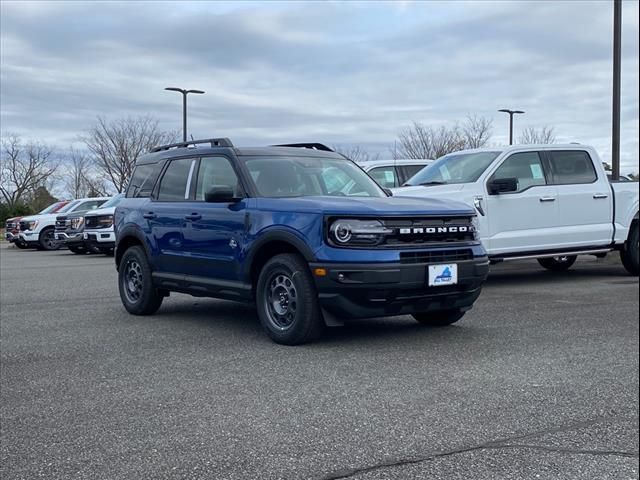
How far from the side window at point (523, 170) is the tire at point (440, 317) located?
3.57 m

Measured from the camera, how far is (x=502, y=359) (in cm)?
595

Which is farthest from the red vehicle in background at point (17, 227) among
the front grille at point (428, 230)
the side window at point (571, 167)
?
the front grille at point (428, 230)

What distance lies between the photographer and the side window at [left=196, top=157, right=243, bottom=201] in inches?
294

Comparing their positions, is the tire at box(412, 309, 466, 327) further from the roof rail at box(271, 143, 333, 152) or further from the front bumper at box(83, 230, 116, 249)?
the front bumper at box(83, 230, 116, 249)

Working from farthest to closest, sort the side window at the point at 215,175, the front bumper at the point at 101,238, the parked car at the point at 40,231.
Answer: the parked car at the point at 40,231
the front bumper at the point at 101,238
the side window at the point at 215,175

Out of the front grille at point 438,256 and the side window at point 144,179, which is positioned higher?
the side window at point 144,179

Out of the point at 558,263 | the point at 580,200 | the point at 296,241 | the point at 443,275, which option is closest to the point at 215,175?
the point at 296,241

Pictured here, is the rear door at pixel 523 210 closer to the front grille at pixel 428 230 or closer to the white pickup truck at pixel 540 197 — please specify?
the white pickup truck at pixel 540 197

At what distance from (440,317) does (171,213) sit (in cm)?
288

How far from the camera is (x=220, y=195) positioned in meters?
7.06

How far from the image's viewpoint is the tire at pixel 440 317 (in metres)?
7.30

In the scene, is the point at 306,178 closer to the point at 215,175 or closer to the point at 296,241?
the point at 215,175

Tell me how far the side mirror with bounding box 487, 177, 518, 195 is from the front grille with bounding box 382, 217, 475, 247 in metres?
3.23

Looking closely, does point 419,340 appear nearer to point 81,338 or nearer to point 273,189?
point 273,189
